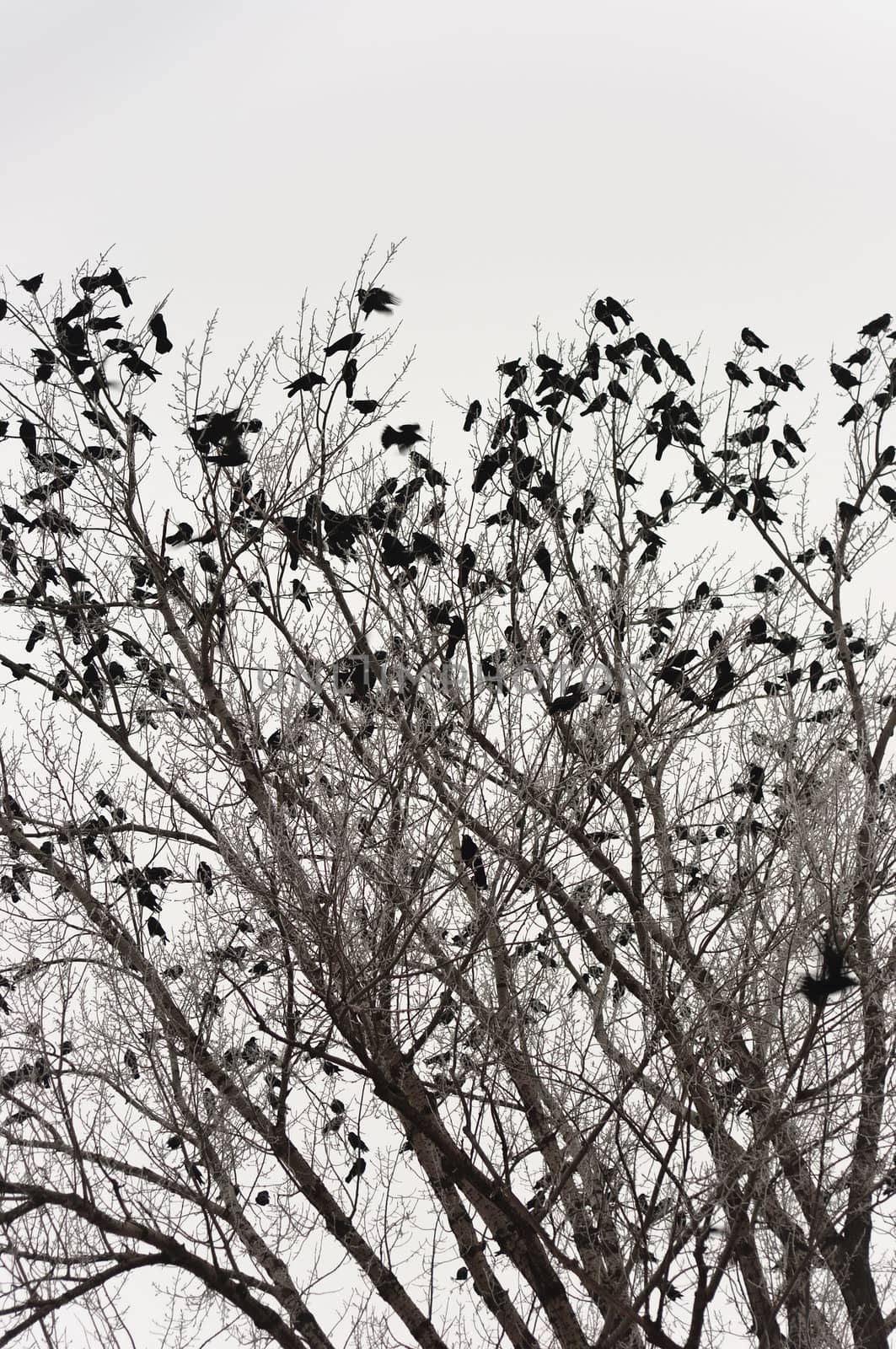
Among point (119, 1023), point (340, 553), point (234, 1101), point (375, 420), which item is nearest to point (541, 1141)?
point (234, 1101)

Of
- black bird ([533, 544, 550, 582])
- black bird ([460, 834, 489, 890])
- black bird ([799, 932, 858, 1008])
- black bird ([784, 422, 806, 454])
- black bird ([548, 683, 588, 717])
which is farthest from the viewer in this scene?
black bird ([784, 422, 806, 454])

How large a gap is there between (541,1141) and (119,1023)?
2547 mm

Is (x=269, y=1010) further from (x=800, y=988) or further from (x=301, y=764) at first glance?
(x=800, y=988)

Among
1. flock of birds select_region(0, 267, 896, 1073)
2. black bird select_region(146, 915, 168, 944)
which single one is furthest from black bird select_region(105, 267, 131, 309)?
black bird select_region(146, 915, 168, 944)

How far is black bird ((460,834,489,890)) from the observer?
286 inches

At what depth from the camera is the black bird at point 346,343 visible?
7.68m

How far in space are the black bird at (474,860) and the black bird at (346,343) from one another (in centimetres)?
297

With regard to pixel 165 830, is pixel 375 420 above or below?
above

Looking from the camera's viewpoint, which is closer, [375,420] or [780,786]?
[375,420]

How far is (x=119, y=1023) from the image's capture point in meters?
7.23

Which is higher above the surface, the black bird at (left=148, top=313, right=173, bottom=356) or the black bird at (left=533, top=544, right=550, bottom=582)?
the black bird at (left=148, top=313, right=173, bottom=356)

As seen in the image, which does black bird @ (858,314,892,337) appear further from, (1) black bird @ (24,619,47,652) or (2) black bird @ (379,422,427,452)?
(1) black bird @ (24,619,47,652)

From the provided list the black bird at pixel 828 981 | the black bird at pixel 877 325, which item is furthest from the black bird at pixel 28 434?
the black bird at pixel 877 325

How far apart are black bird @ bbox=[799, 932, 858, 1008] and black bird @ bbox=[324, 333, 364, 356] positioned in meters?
4.32
